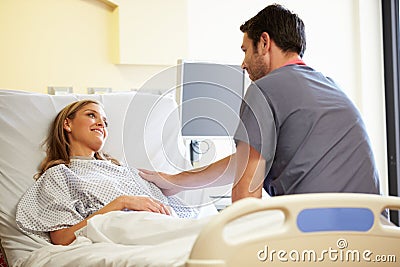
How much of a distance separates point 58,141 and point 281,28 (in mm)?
899

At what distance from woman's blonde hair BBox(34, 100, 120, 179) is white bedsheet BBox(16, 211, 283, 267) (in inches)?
20.1

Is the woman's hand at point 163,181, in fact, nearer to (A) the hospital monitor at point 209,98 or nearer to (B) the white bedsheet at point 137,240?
(A) the hospital monitor at point 209,98

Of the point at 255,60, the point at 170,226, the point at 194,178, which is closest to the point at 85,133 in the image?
the point at 194,178

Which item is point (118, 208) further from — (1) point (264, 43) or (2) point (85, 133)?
(1) point (264, 43)

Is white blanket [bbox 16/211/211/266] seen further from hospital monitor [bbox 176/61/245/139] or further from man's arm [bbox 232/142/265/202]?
hospital monitor [bbox 176/61/245/139]

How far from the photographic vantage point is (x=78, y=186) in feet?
7.53

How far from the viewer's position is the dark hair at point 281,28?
2.12 metres

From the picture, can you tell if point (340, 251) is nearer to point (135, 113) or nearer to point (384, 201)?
point (384, 201)

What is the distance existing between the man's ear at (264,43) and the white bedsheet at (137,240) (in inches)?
27.2

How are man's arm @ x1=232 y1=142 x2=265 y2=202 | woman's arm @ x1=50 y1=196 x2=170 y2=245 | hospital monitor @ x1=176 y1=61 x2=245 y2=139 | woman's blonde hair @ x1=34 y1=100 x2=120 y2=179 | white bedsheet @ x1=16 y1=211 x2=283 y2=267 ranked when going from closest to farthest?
white bedsheet @ x1=16 y1=211 x2=283 y2=267 → man's arm @ x1=232 y1=142 x2=265 y2=202 → woman's arm @ x1=50 y1=196 x2=170 y2=245 → woman's blonde hair @ x1=34 y1=100 x2=120 y2=179 → hospital monitor @ x1=176 y1=61 x2=245 y2=139

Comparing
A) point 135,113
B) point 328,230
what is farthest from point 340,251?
point 135,113

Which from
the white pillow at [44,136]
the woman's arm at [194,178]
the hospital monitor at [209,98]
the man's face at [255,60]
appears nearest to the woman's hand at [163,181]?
the woman's arm at [194,178]

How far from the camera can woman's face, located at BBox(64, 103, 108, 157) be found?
249 cm
